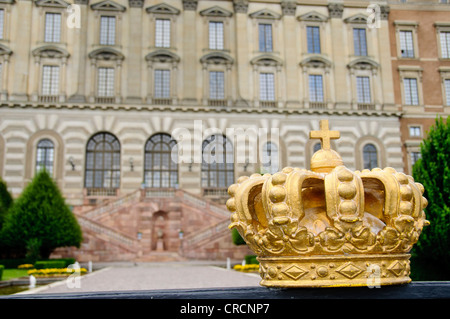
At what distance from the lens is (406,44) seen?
148 ft

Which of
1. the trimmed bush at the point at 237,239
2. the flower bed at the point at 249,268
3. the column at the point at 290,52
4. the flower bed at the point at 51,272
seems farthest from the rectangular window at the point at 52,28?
the flower bed at the point at 249,268

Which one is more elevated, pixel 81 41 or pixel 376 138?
pixel 81 41

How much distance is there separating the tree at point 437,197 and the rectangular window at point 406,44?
29.9 meters

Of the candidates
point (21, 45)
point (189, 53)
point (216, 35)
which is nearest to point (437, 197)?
point (189, 53)

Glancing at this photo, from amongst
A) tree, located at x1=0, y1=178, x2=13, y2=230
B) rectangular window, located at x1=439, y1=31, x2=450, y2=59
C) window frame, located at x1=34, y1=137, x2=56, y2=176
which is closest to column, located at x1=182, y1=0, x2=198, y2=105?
window frame, located at x1=34, y1=137, x2=56, y2=176

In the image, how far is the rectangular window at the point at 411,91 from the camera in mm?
43906

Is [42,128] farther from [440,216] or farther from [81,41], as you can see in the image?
[440,216]

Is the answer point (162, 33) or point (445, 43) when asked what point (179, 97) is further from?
point (445, 43)

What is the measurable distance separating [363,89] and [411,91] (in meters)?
4.45

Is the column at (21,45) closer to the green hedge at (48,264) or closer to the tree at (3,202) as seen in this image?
the tree at (3,202)

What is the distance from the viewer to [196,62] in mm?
42344

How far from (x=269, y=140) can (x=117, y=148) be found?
12.7 meters

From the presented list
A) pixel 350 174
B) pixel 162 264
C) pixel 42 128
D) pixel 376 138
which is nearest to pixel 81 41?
pixel 42 128

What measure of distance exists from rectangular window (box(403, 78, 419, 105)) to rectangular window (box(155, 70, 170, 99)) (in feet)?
69.9
